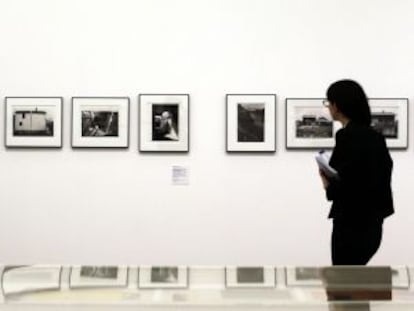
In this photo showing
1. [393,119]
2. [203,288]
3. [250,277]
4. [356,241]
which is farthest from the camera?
[393,119]

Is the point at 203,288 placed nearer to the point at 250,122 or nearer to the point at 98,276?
the point at 98,276

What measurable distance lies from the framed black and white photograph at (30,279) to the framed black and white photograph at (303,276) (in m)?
0.60

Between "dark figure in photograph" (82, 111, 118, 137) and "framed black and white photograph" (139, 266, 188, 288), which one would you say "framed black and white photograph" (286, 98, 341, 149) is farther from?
"framed black and white photograph" (139, 266, 188, 288)

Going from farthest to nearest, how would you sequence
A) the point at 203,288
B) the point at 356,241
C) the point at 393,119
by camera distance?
the point at 393,119 → the point at 356,241 → the point at 203,288

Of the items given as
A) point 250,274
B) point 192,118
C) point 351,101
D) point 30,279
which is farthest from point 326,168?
point 192,118

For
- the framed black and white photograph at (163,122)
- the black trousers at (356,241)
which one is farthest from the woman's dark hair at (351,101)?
the framed black and white photograph at (163,122)

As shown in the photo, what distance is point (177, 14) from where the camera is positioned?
5031 millimetres

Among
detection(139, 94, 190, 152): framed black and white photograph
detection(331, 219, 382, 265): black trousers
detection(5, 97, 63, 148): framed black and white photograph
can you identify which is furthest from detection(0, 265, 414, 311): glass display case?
detection(5, 97, 63, 148): framed black and white photograph

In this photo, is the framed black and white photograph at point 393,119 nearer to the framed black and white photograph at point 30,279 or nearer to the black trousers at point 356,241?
the black trousers at point 356,241

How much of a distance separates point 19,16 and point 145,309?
438 centimetres

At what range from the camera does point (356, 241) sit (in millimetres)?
2990

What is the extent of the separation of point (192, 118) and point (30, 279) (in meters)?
3.58

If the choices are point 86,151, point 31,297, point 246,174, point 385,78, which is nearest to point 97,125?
point 86,151

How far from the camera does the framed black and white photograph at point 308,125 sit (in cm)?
498
